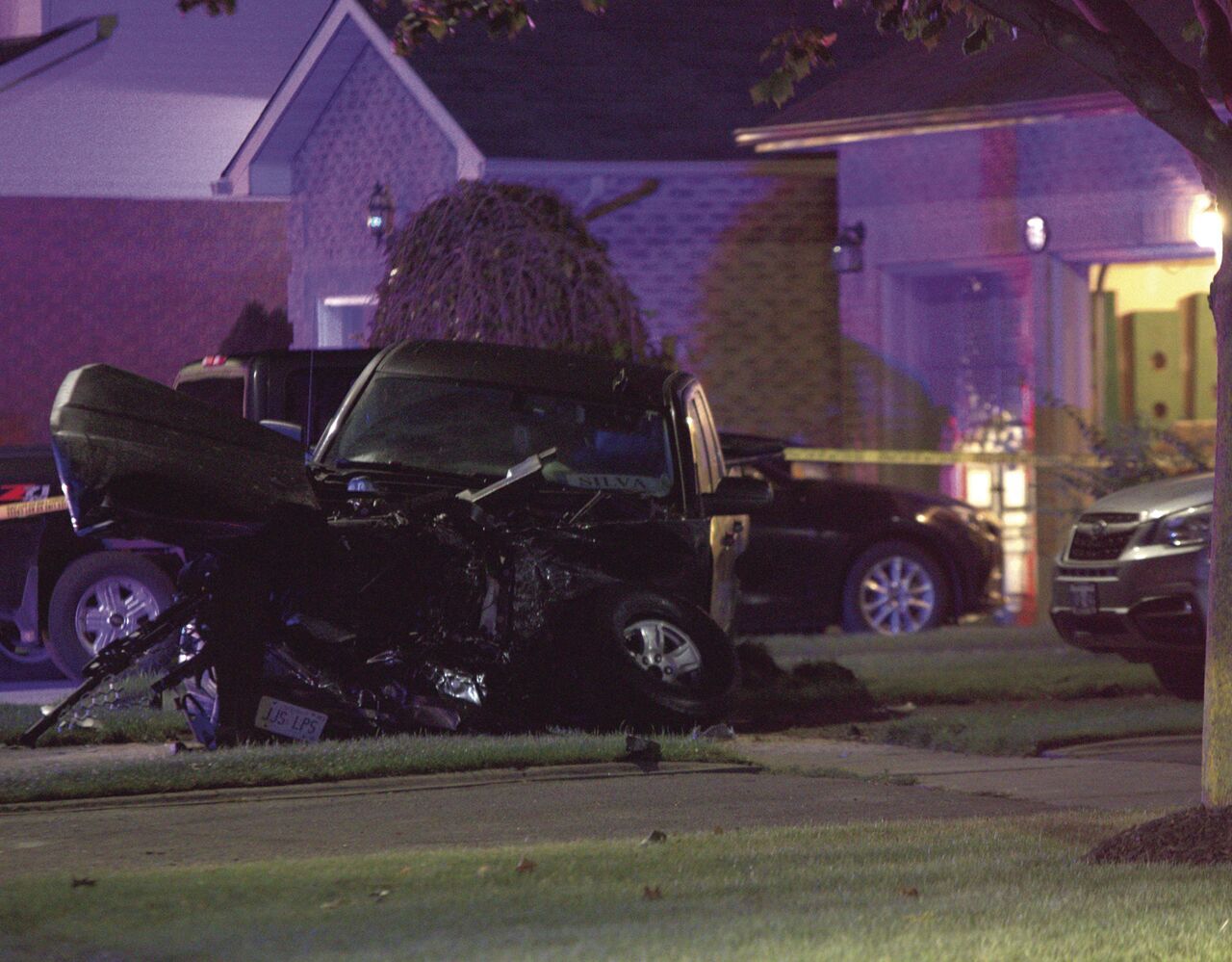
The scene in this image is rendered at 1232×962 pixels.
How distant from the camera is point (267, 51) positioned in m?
31.2

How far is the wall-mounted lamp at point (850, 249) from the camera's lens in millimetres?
21344

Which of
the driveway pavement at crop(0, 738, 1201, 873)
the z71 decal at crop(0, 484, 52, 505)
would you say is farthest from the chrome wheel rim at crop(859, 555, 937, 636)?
the driveway pavement at crop(0, 738, 1201, 873)

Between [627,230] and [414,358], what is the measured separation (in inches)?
407

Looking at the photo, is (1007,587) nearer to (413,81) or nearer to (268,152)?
(413,81)

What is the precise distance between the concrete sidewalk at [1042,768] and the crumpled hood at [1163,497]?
181 cm

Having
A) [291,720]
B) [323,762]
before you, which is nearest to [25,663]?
[291,720]

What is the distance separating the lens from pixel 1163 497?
1397 centimetres

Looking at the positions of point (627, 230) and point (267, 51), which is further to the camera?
point (267, 51)

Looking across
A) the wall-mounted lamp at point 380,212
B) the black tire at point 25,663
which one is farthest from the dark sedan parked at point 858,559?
the wall-mounted lamp at point 380,212

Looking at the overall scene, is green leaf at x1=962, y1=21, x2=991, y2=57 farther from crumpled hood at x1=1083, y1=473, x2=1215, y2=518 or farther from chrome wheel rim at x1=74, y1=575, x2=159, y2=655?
chrome wheel rim at x1=74, y1=575, x2=159, y2=655

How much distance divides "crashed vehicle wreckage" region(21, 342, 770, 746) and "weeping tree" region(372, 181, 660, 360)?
25.1 ft

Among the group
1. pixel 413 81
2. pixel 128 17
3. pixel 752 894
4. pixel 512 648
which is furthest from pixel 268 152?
pixel 752 894

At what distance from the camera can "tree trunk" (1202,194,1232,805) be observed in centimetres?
831

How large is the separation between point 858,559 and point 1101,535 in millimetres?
4358
